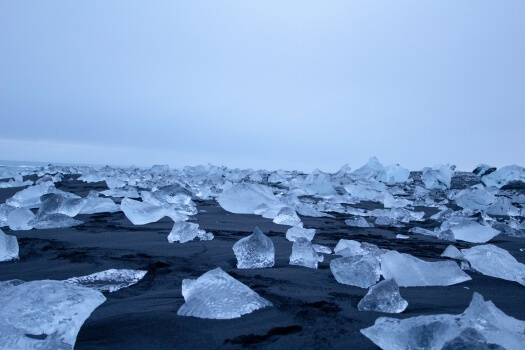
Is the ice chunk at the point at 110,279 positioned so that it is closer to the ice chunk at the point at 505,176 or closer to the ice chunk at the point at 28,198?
the ice chunk at the point at 28,198

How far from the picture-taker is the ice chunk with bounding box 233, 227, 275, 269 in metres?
1.88

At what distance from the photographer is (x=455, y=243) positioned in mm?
2934

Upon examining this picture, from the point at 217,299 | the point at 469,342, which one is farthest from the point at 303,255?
the point at 469,342

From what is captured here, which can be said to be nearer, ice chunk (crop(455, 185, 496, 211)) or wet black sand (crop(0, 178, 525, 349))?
wet black sand (crop(0, 178, 525, 349))

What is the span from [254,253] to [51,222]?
1.71 metres

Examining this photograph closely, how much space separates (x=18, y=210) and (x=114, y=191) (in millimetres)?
2374

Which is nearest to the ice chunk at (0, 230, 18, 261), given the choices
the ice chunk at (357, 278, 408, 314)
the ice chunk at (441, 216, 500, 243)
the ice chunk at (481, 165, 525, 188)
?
the ice chunk at (357, 278, 408, 314)

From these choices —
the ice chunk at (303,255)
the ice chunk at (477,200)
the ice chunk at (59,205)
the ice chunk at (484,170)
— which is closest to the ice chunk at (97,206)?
the ice chunk at (59,205)

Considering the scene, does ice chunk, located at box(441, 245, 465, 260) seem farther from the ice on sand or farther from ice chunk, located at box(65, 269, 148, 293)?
ice chunk, located at box(65, 269, 148, 293)

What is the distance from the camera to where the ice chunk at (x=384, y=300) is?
1.31m

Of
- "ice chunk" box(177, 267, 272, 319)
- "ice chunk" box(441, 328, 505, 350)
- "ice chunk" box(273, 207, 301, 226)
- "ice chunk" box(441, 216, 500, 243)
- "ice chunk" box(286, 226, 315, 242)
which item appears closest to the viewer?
"ice chunk" box(441, 328, 505, 350)

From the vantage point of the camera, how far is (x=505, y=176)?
397 inches

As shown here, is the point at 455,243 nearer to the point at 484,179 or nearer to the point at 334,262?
the point at 334,262

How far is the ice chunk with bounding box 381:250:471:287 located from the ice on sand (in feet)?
2.13
